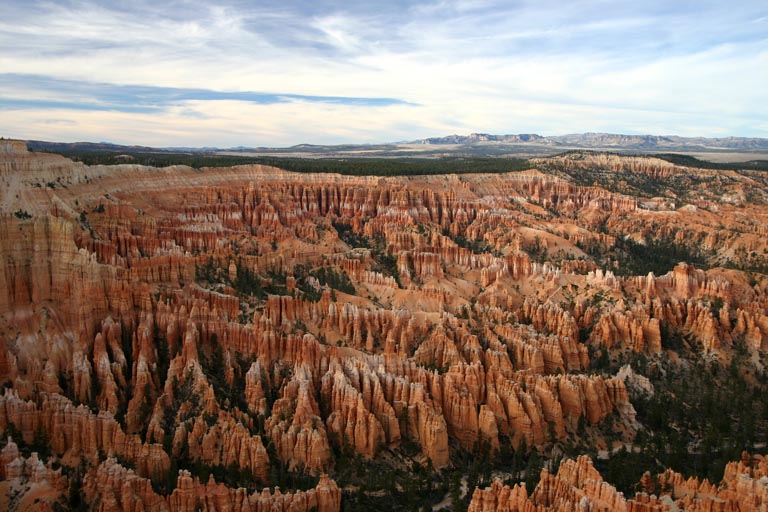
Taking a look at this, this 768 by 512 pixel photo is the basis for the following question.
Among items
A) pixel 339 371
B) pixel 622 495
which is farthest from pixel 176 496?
pixel 622 495

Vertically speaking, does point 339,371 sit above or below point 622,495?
above

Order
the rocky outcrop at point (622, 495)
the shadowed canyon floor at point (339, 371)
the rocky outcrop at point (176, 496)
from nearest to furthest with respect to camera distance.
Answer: the rocky outcrop at point (622, 495), the rocky outcrop at point (176, 496), the shadowed canyon floor at point (339, 371)

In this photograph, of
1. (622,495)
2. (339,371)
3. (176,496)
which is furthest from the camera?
(339,371)

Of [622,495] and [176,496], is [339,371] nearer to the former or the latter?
[176,496]

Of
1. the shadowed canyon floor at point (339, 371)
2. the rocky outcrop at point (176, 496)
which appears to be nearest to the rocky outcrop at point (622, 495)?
the shadowed canyon floor at point (339, 371)

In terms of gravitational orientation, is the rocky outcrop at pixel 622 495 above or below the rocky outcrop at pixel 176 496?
above

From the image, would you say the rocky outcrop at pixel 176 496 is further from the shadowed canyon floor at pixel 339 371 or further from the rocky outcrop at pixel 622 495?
the rocky outcrop at pixel 622 495

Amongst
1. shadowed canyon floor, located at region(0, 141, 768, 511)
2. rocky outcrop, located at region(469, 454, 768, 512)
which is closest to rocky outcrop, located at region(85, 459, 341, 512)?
shadowed canyon floor, located at region(0, 141, 768, 511)

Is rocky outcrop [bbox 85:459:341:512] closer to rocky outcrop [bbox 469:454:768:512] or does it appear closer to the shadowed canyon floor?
the shadowed canyon floor

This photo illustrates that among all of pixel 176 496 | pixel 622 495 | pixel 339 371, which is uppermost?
pixel 339 371
